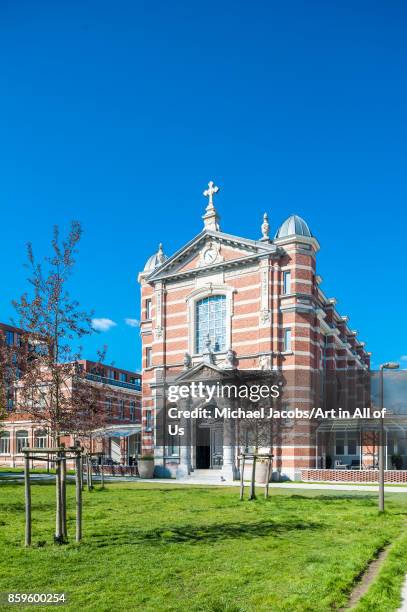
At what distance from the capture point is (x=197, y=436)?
38.2 metres

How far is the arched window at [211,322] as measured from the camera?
38188mm

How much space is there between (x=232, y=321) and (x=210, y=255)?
4.58 meters

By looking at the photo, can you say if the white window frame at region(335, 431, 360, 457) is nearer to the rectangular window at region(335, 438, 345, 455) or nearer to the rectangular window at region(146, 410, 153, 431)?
the rectangular window at region(335, 438, 345, 455)

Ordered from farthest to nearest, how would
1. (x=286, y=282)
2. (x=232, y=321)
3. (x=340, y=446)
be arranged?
(x=340, y=446) < (x=232, y=321) < (x=286, y=282)

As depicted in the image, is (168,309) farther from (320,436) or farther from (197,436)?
(320,436)

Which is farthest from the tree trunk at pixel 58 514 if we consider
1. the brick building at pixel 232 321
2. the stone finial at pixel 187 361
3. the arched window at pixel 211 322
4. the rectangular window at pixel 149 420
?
the rectangular window at pixel 149 420

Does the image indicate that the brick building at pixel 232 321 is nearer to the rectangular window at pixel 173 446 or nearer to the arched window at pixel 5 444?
the rectangular window at pixel 173 446

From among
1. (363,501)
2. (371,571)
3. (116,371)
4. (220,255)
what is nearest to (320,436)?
(220,255)

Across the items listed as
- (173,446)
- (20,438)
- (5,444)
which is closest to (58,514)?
(173,446)

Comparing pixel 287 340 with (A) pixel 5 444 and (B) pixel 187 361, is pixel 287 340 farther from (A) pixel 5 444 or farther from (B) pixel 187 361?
(A) pixel 5 444

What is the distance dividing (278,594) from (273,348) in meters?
27.7

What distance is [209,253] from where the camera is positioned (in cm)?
3909

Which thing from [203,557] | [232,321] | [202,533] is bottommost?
[202,533]

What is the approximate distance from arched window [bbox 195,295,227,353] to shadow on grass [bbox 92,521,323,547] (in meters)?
23.9
